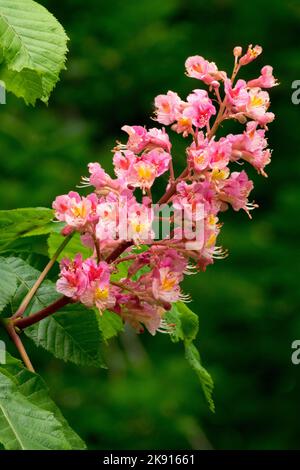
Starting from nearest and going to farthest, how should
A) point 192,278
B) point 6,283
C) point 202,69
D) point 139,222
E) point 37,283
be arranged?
1. point 139,222
2. point 6,283
3. point 37,283
4. point 202,69
5. point 192,278

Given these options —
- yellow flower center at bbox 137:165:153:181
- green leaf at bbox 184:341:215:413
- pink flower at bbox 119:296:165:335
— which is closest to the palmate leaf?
green leaf at bbox 184:341:215:413

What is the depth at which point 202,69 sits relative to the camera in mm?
2352

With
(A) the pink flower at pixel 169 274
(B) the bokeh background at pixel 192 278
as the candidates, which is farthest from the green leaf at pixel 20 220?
(B) the bokeh background at pixel 192 278

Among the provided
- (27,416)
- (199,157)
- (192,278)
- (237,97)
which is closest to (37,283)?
(27,416)

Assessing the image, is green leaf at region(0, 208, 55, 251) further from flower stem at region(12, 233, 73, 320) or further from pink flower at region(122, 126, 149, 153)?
pink flower at region(122, 126, 149, 153)

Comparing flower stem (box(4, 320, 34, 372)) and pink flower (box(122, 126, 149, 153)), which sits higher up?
pink flower (box(122, 126, 149, 153))

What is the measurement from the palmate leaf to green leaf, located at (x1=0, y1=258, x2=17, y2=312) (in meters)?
0.35

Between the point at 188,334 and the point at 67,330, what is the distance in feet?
0.90

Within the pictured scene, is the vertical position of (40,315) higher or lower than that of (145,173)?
lower

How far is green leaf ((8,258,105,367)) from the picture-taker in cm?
221

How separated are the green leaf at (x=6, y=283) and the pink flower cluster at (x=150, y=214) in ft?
0.32

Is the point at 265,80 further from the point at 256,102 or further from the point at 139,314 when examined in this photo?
the point at 139,314

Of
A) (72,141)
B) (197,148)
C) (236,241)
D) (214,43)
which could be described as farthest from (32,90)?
(214,43)

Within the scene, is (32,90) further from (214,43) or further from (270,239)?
(214,43)
